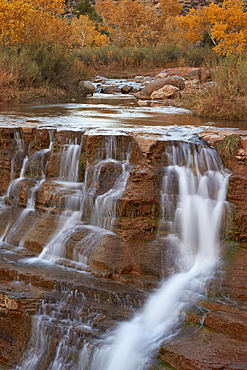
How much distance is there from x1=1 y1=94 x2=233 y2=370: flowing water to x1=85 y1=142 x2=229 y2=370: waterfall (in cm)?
1

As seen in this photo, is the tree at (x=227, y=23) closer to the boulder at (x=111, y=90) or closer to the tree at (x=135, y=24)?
the boulder at (x=111, y=90)

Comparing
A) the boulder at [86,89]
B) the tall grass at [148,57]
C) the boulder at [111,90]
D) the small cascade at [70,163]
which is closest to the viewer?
the small cascade at [70,163]

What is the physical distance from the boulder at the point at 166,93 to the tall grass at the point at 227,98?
4.18 m

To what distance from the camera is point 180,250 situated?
555 cm

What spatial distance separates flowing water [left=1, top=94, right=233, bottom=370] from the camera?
4.38 m

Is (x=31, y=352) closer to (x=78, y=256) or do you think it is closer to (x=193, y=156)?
(x=78, y=256)

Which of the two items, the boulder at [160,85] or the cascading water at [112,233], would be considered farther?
the boulder at [160,85]

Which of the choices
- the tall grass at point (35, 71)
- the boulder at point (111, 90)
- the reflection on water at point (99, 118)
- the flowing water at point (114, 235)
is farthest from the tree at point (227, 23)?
the flowing water at point (114, 235)

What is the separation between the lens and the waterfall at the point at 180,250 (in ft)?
14.0

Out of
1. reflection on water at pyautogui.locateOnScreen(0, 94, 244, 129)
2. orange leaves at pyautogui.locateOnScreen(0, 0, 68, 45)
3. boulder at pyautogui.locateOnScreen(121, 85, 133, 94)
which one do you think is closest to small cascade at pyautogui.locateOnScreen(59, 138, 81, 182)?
reflection on water at pyautogui.locateOnScreen(0, 94, 244, 129)

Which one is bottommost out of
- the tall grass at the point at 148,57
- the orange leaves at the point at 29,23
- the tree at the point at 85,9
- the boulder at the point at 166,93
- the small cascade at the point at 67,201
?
the small cascade at the point at 67,201

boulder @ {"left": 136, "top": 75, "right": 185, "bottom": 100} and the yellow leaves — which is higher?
the yellow leaves

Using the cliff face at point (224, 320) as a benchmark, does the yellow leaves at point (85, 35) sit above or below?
above

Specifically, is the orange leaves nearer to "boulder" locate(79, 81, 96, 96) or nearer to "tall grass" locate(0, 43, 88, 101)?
"tall grass" locate(0, 43, 88, 101)
